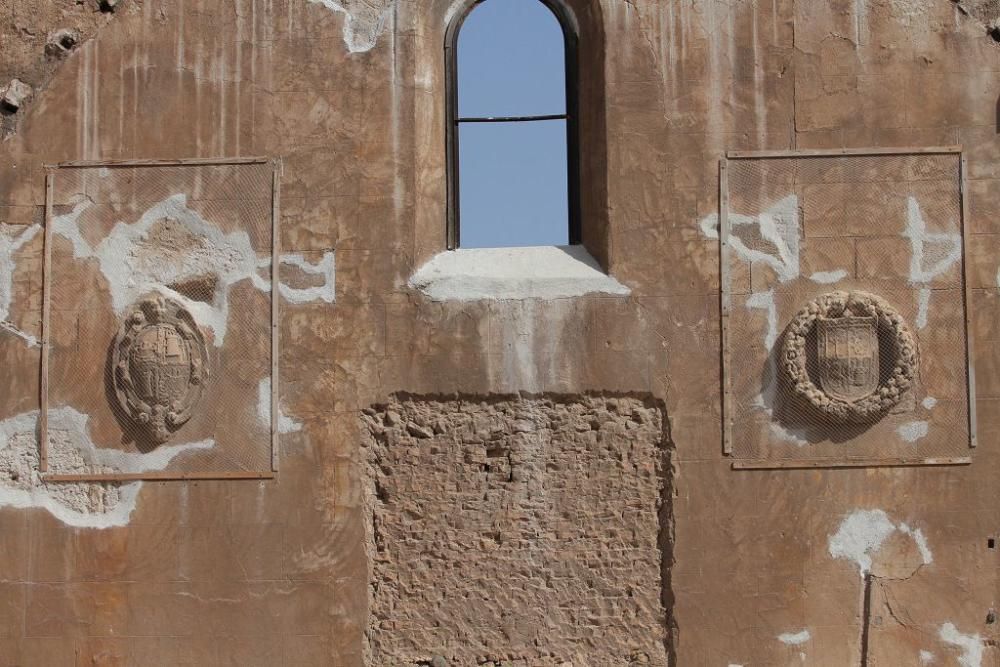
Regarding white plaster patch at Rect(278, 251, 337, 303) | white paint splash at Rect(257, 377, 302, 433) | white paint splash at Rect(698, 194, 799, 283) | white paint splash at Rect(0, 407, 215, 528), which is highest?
white paint splash at Rect(698, 194, 799, 283)

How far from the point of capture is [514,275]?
940cm

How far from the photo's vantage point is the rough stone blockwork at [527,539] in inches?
356

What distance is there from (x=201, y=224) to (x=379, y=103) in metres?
1.41

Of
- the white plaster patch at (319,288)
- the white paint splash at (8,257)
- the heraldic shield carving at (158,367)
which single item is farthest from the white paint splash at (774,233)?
the white paint splash at (8,257)

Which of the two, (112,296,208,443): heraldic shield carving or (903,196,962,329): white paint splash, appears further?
(112,296,208,443): heraldic shield carving

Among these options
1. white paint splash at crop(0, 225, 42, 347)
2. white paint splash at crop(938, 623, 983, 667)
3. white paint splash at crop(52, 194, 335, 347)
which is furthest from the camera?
white paint splash at crop(0, 225, 42, 347)

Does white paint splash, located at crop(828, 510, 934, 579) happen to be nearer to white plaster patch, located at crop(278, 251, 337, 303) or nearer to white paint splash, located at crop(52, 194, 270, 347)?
white plaster patch, located at crop(278, 251, 337, 303)

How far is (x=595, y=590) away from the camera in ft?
29.7

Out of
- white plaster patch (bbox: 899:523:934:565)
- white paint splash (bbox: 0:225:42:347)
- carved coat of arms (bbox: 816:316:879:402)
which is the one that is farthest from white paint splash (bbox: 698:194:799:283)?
white paint splash (bbox: 0:225:42:347)

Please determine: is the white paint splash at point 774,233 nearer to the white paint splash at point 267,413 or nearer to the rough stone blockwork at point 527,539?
the rough stone blockwork at point 527,539

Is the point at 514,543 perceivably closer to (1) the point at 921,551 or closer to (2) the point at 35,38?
(1) the point at 921,551

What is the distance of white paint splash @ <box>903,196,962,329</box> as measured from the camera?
9117 mm

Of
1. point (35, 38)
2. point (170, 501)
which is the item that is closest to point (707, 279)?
point (170, 501)

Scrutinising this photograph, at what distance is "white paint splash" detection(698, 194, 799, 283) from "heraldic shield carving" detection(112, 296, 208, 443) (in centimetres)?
338
